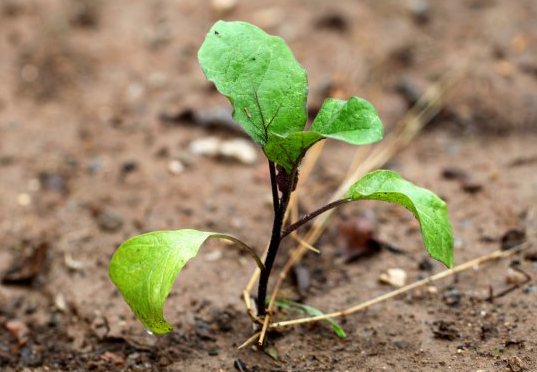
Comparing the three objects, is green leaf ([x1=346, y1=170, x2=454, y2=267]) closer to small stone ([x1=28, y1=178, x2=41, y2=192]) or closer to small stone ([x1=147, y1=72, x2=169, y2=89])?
small stone ([x1=28, y1=178, x2=41, y2=192])

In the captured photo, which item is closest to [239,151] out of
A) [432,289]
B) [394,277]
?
[394,277]

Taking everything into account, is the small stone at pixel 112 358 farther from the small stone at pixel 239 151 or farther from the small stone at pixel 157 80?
the small stone at pixel 157 80

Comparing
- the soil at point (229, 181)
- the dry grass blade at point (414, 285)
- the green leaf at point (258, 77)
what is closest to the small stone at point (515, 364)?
the soil at point (229, 181)

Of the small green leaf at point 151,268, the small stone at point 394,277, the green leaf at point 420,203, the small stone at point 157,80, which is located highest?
the green leaf at point 420,203

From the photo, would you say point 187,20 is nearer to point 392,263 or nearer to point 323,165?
point 323,165

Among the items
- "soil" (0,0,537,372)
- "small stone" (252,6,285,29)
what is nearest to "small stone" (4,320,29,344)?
"soil" (0,0,537,372)

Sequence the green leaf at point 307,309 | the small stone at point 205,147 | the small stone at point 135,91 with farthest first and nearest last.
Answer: the small stone at point 135,91, the small stone at point 205,147, the green leaf at point 307,309

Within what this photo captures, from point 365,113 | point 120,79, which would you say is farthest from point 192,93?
point 365,113
